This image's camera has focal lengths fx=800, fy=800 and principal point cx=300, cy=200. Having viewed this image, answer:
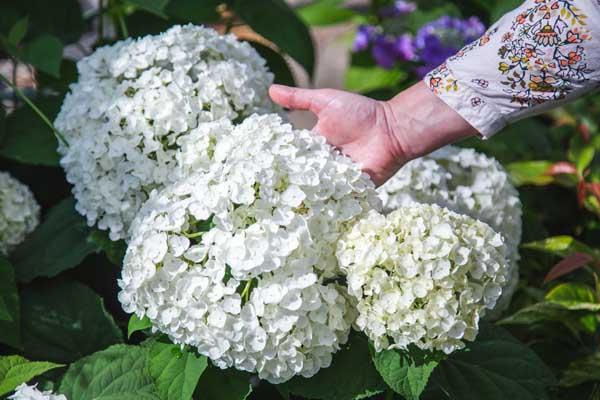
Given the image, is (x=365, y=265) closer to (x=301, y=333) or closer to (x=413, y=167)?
(x=301, y=333)

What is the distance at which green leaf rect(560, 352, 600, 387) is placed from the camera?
2107 millimetres

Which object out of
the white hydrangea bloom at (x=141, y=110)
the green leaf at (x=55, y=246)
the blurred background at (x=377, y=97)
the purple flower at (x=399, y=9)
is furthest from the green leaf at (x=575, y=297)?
the purple flower at (x=399, y=9)

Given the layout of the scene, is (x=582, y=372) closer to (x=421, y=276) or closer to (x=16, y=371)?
(x=421, y=276)

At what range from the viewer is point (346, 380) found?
66.5 inches

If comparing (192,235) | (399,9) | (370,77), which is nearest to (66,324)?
(192,235)

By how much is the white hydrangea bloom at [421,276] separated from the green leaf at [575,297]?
732 mm

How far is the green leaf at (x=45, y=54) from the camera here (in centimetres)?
232

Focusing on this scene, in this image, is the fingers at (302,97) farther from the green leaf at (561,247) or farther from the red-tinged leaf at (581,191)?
the red-tinged leaf at (581,191)

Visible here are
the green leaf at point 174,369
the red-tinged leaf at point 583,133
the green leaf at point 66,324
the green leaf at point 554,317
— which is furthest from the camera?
the red-tinged leaf at point 583,133

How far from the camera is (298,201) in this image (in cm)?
160

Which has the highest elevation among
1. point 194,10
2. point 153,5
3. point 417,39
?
→ point 153,5

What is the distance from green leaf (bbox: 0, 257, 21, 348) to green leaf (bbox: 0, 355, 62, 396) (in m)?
0.26

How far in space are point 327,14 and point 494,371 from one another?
288 cm

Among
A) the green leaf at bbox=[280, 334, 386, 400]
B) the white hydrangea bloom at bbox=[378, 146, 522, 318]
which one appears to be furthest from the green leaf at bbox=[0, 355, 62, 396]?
the white hydrangea bloom at bbox=[378, 146, 522, 318]
